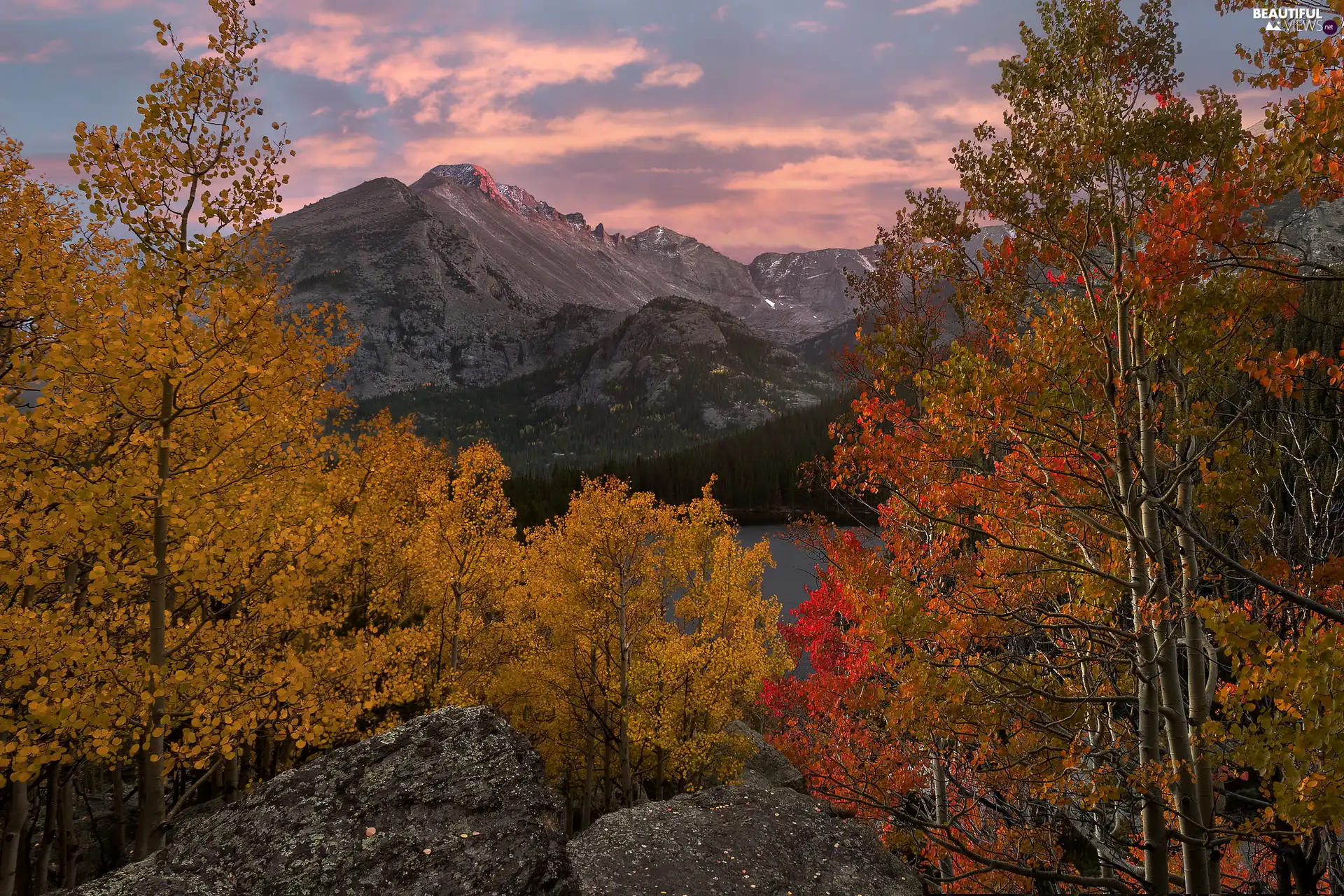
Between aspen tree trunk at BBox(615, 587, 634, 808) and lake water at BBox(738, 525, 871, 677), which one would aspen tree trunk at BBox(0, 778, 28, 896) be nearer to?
aspen tree trunk at BBox(615, 587, 634, 808)

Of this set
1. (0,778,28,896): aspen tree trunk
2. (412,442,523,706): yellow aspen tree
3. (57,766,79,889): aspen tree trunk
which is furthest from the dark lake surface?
(0,778,28,896): aspen tree trunk

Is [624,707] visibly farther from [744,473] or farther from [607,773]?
[744,473]

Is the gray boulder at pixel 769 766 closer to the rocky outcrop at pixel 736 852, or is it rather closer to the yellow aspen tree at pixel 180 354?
the rocky outcrop at pixel 736 852

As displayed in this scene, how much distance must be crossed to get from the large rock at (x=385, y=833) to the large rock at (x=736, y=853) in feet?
22.6

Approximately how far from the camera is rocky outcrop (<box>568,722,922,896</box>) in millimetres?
12664

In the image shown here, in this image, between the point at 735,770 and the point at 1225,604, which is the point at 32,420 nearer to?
the point at 1225,604

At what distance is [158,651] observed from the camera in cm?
823

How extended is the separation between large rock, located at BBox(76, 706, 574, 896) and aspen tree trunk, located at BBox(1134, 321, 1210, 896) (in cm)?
621

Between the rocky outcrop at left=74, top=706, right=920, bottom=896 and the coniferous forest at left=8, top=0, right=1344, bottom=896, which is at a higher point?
the coniferous forest at left=8, top=0, right=1344, bottom=896

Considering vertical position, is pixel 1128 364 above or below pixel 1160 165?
below

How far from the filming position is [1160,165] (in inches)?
269

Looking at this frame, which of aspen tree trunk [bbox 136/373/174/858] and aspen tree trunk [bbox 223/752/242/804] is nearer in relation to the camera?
aspen tree trunk [bbox 136/373/174/858]

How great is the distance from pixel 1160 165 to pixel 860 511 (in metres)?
71.5

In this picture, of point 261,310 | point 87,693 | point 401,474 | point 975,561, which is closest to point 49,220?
point 261,310
